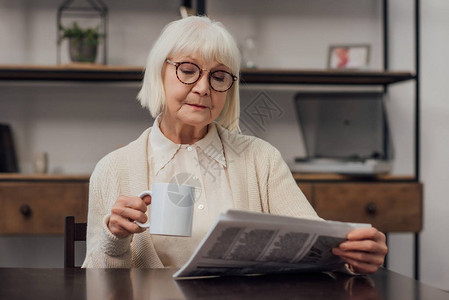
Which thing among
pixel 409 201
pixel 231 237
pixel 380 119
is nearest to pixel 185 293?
pixel 231 237

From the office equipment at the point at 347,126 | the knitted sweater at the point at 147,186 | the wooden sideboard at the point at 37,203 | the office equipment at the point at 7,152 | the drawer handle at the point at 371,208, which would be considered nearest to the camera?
the knitted sweater at the point at 147,186

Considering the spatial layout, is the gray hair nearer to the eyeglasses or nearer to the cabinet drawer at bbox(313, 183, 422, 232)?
the eyeglasses

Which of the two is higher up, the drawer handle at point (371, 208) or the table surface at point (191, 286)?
the table surface at point (191, 286)

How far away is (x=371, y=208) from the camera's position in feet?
8.36

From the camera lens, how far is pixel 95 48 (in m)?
2.63

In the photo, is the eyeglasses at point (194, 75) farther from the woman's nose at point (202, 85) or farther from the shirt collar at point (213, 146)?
the shirt collar at point (213, 146)

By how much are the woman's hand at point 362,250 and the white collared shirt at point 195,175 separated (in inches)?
15.6

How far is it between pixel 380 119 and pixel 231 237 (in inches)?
81.8

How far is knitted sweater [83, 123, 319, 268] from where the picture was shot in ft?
4.04

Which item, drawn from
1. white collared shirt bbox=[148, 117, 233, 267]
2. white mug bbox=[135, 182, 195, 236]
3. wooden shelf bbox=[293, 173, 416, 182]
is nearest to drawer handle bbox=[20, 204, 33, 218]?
wooden shelf bbox=[293, 173, 416, 182]

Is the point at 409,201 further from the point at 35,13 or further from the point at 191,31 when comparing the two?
the point at 35,13

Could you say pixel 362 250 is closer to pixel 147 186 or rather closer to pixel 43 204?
pixel 147 186

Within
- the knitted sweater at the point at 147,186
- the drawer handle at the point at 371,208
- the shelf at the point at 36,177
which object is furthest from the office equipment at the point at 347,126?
the knitted sweater at the point at 147,186

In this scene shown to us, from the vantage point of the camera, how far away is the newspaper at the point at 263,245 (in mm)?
849
